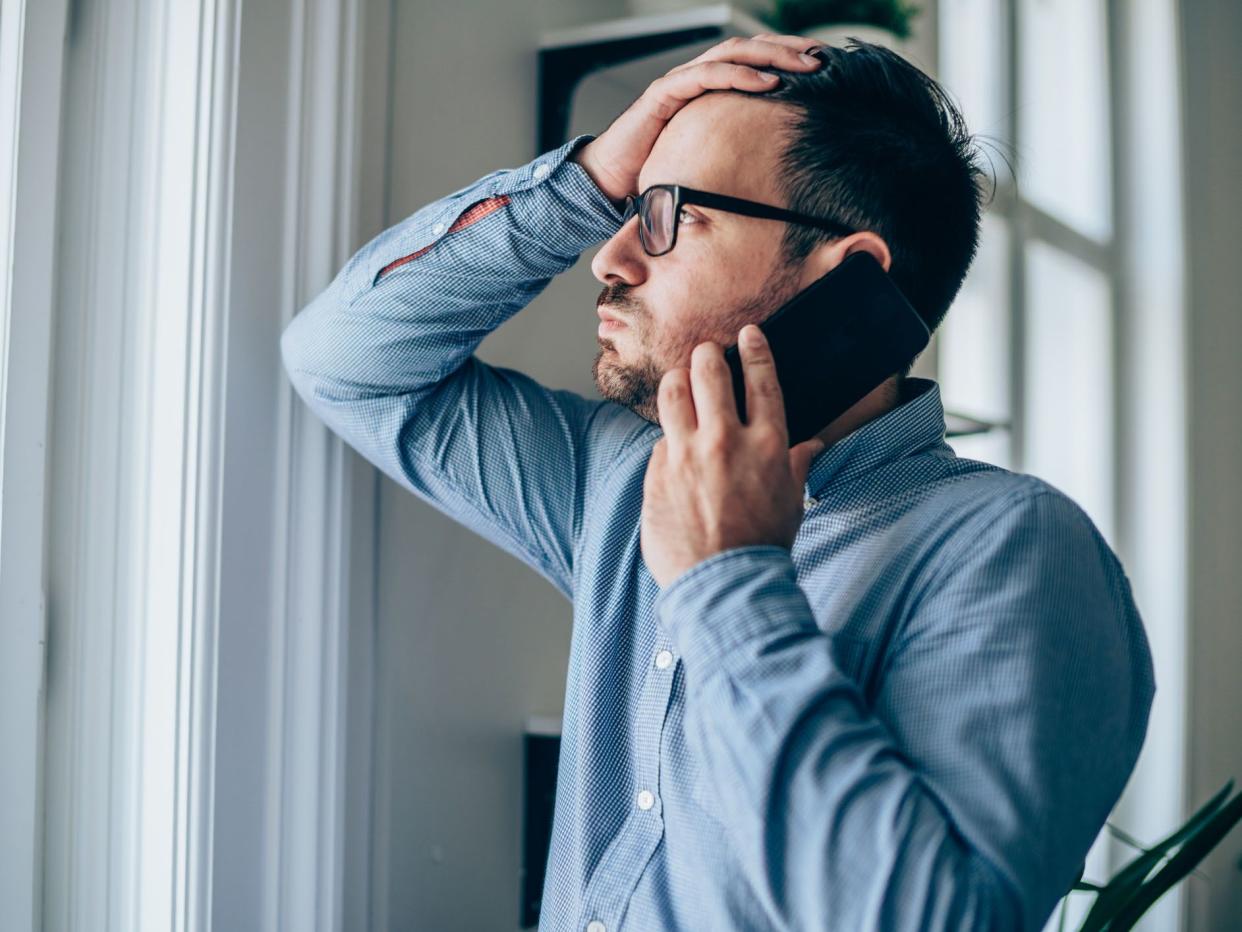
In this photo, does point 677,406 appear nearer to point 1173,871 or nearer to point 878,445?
point 878,445

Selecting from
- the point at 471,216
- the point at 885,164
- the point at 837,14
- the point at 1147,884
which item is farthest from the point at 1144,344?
the point at 471,216

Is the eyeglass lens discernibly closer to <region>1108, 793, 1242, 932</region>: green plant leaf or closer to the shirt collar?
the shirt collar

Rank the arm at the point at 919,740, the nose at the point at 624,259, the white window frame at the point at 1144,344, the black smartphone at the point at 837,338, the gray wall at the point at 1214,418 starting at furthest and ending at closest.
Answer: the gray wall at the point at 1214,418 → the white window frame at the point at 1144,344 → the nose at the point at 624,259 → the black smartphone at the point at 837,338 → the arm at the point at 919,740


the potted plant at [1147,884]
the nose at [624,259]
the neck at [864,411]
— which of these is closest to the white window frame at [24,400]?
the nose at [624,259]

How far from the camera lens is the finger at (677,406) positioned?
773 mm

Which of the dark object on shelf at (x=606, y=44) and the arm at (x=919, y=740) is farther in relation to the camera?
the dark object on shelf at (x=606, y=44)

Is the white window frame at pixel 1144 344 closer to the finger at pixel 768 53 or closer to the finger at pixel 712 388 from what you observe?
the finger at pixel 768 53

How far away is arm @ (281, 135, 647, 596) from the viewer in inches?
38.9

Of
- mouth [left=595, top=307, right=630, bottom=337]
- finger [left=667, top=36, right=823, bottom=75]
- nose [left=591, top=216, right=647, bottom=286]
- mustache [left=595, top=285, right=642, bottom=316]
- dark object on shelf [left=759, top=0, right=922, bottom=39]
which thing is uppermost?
dark object on shelf [left=759, top=0, right=922, bottom=39]

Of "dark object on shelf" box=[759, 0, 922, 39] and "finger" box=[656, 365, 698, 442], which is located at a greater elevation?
"dark object on shelf" box=[759, 0, 922, 39]

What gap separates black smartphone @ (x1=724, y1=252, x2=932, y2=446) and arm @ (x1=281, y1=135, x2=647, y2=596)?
242mm

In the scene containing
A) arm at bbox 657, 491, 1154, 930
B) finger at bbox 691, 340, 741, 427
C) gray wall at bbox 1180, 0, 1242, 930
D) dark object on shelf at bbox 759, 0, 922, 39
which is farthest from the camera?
gray wall at bbox 1180, 0, 1242, 930

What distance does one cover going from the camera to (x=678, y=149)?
0.98 m

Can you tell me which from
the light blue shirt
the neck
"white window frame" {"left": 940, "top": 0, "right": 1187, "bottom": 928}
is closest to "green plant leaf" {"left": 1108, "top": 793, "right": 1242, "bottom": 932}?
the light blue shirt
